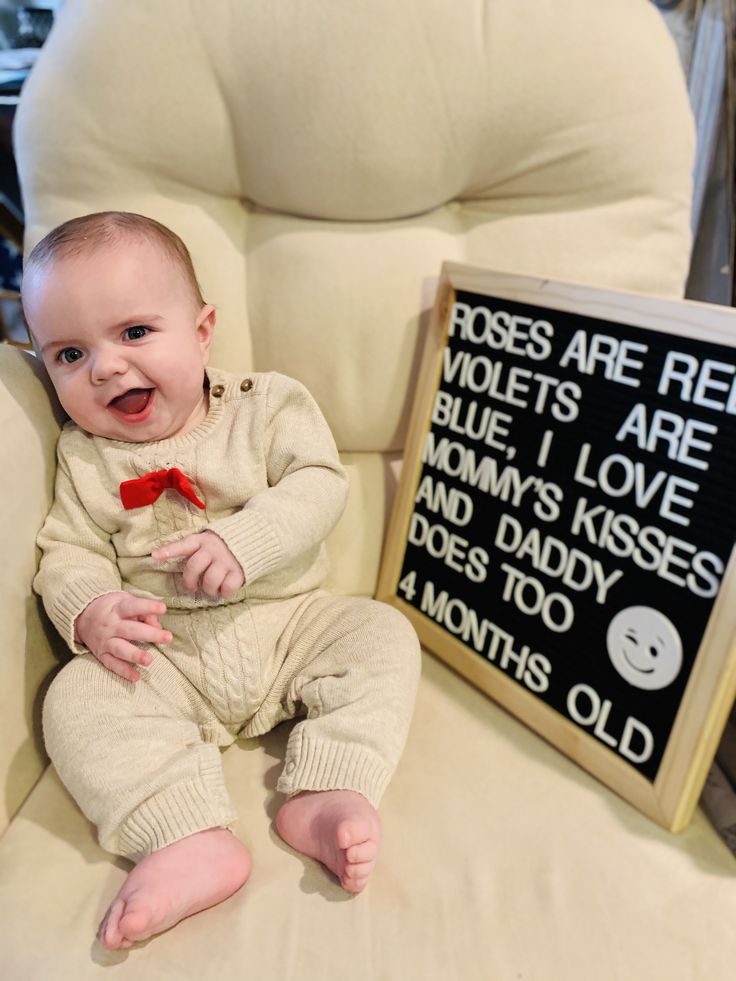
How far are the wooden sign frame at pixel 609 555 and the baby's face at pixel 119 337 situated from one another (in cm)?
31

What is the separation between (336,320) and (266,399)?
0.50ft

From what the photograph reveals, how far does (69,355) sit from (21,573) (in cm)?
23

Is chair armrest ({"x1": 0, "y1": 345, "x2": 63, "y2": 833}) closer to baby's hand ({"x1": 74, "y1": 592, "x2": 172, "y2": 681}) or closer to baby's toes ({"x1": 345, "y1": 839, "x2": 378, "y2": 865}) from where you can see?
baby's hand ({"x1": 74, "y1": 592, "x2": 172, "y2": 681})

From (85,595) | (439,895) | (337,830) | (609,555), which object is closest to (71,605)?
(85,595)

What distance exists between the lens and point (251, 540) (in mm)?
703

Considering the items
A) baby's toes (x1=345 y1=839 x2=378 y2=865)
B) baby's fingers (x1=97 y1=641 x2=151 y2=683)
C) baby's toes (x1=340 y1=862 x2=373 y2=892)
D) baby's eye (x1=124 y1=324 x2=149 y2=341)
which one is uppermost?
baby's eye (x1=124 y1=324 x2=149 y2=341)

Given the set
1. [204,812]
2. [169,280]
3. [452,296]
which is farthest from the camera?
[452,296]

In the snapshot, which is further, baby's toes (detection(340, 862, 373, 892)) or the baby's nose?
the baby's nose

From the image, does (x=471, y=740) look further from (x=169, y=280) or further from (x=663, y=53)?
(x=663, y=53)

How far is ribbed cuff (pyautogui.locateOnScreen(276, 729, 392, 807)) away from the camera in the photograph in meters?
0.66

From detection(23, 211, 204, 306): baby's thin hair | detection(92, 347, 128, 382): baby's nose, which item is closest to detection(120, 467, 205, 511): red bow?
detection(92, 347, 128, 382): baby's nose

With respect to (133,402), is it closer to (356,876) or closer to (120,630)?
(120,630)

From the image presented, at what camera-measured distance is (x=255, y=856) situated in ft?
2.11

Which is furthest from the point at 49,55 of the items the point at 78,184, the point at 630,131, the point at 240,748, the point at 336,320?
the point at 240,748
